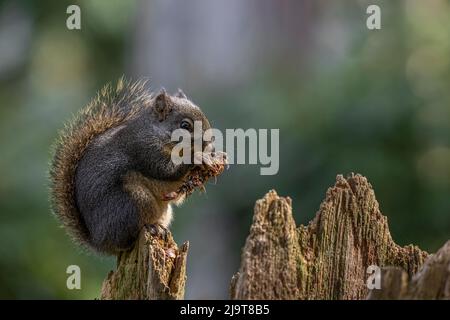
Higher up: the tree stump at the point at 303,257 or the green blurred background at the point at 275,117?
the green blurred background at the point at 275,117

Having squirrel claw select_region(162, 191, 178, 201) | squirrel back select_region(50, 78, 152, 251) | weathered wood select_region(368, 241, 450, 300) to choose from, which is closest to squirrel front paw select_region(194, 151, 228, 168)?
squirrel claw select_region(162, 191, 178, 201)

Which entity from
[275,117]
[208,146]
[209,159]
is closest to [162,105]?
[208,146]

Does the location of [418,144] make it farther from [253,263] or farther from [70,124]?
[253,263]

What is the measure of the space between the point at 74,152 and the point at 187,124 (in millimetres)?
614

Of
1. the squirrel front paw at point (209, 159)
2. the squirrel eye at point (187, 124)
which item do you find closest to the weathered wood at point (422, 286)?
the squirrel front paw at point (209, 159)

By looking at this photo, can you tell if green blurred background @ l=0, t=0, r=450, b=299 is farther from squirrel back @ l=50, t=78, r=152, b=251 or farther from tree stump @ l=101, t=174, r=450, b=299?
tree stump @ l=101, t=174, r=450, b=299

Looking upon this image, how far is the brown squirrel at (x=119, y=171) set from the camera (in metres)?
4.23

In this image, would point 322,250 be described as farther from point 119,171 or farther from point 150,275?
point 119,171

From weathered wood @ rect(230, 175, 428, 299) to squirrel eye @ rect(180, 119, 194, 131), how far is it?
1.28 meters

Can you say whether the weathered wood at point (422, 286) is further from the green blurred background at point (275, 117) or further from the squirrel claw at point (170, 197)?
the green blurred background at point (275, 117)

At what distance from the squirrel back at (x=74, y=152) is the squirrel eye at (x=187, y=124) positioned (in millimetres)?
342

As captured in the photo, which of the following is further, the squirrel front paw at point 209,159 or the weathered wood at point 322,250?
the squirrel front paw at point 209,159

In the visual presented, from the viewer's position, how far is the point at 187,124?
4.59 metres
